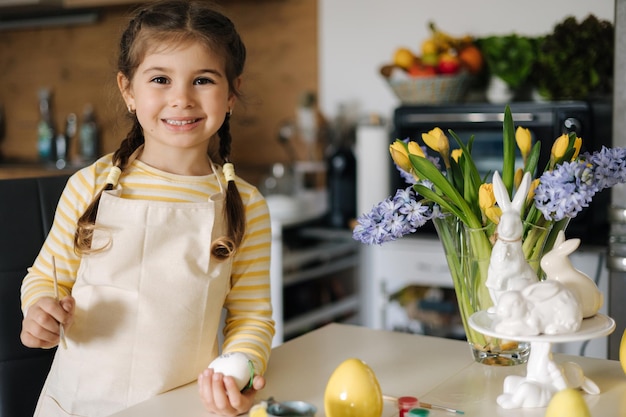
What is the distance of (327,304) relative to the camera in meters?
2.90

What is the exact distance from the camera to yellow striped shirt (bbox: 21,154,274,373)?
3.80 feet

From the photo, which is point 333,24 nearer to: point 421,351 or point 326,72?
point 326,72

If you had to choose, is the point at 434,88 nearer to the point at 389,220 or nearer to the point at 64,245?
the point at 389,220

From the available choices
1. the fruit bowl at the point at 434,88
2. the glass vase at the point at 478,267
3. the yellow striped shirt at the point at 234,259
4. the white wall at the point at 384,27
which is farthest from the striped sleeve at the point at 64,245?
the white wall at the point at 384,27

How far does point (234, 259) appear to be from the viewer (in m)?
1.21

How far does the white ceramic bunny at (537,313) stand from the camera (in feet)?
3.01

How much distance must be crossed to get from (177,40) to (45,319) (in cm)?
44

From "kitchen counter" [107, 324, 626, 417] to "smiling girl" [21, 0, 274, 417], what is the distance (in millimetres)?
61

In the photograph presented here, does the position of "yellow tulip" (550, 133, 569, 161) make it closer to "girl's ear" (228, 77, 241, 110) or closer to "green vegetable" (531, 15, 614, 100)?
"girl's ear" (228, 77, 241, 110)

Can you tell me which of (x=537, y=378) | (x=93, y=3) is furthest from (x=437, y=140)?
(x=93, y=3)

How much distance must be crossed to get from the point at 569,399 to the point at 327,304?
82.4 inches

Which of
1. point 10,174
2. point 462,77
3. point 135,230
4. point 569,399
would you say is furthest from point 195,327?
point 10,174

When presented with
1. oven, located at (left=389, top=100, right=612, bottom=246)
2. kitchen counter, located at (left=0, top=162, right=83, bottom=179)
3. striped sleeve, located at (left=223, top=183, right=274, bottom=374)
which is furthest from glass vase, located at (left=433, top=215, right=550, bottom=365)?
kitchen counter, located at (left=0, top=162, right=83, bottom=179)

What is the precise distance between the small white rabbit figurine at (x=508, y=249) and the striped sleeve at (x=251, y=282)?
14.5 inches
